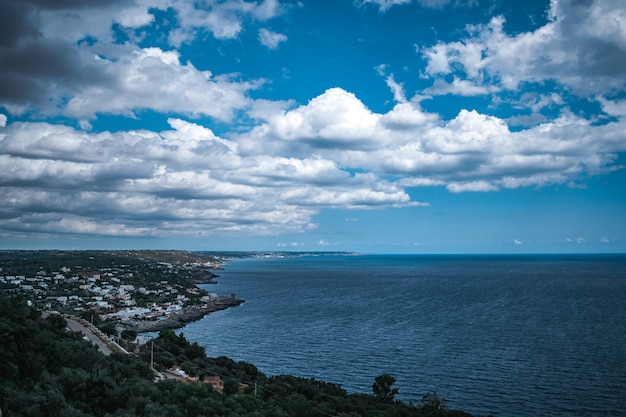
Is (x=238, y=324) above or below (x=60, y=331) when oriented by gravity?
below

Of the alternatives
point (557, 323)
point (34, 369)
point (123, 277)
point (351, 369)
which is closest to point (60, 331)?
point (34, 369)

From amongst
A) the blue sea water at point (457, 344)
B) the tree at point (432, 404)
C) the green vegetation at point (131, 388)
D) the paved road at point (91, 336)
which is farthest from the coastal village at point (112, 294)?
the tree at point (432, 404)

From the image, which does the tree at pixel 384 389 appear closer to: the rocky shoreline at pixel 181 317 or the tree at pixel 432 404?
the tree at pixel 432 404

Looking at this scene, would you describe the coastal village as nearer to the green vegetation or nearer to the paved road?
the paved road

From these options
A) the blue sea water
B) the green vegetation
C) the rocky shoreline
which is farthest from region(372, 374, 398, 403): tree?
the rocky shoreline

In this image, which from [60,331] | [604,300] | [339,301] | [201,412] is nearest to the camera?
[201,412]

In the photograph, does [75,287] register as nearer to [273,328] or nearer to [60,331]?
[273,328]

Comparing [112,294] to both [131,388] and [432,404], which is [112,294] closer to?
[432,404]

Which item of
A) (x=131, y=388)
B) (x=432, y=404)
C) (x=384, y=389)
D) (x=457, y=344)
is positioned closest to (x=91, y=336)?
(x=131, y=388)
